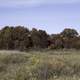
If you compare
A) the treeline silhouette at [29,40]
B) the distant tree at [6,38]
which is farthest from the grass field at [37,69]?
the distant tree at [6,38]

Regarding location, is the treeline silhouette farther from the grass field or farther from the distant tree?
the grass field

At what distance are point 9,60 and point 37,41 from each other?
82.1 feet

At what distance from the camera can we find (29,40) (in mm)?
46656

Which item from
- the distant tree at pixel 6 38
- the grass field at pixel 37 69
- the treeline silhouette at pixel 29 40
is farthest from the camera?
the distant tree at pixel 6 38

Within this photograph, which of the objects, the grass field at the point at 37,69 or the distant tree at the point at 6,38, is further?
the distant tree at the point at 6,38

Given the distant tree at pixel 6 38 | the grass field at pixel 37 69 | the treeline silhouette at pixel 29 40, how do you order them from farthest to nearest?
the distant tree at pixel 6 38 < the treeline silhouette at pixel 29 40 < the grass field at pixel 37 69

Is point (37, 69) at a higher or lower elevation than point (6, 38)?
lower

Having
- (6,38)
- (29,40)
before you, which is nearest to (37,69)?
(29,40)

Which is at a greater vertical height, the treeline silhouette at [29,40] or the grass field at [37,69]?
the treeline silhouette at [29,40]

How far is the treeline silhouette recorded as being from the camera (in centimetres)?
4534

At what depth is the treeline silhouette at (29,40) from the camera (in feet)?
149

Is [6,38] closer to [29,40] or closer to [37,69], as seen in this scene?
[29,40]

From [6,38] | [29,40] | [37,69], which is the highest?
[6,38]

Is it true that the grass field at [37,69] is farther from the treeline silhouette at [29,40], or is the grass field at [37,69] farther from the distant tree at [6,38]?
the distant tree at [6,38]
